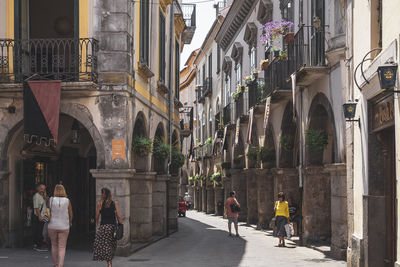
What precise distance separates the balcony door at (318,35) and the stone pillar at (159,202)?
6.89 m

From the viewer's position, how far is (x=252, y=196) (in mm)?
29328

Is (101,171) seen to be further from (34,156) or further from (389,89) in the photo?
(389,89)

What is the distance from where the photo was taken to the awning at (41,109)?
15727 mm

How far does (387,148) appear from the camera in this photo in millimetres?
11148

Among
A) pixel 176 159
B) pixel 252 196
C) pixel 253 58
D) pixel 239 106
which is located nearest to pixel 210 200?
pixel 239 106

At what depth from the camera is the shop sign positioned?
33.3ft

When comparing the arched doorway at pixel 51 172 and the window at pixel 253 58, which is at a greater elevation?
the window at pixel 253 58

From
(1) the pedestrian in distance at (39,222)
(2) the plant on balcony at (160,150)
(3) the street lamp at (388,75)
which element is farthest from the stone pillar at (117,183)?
(3) the street lamp at (388,75)

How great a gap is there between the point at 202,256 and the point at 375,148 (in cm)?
661

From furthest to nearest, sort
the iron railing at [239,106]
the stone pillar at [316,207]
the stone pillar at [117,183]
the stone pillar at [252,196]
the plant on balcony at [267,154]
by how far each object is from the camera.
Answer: the iron railing at [239,106], the stone pillar at [252,196], the plant on balcony at [267,154], the stone pillar at [316,207], the stone pillar at [117,183]

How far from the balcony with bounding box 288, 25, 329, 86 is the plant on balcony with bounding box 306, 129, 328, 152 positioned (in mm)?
1439

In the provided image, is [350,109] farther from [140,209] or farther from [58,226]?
[140,209]

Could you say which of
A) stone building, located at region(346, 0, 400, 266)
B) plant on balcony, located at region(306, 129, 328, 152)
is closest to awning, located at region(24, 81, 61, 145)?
plant on balcony, located at region(306, 129, 328, 152)

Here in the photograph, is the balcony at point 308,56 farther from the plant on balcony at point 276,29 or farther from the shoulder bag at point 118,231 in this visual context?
the shoulder bag at point 118,231
